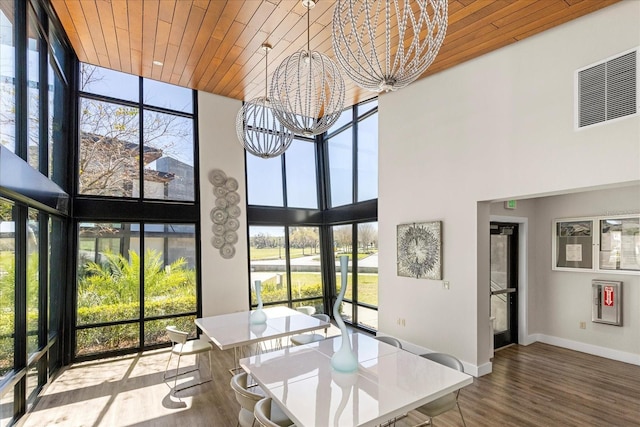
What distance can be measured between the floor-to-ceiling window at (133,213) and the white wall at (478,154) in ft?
11.5

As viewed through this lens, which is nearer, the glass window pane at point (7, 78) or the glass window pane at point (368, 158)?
the glass window pane at point (7, 78)

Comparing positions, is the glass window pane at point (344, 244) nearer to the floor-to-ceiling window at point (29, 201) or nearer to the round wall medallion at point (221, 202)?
the round wall medallion at point (221, 202)

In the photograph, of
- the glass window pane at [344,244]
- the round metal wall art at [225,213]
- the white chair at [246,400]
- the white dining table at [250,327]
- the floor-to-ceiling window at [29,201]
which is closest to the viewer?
the white chair at [246,400]

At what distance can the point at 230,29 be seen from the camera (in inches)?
148

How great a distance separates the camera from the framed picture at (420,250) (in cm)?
469

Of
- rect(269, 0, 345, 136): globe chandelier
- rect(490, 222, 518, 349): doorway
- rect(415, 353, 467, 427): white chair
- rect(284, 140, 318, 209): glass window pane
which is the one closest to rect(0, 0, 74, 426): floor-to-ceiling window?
rect(269, 0, 345, 136): globe chandelier

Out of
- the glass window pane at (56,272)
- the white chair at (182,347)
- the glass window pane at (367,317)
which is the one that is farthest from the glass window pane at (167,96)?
the glass window pane at (367,317)

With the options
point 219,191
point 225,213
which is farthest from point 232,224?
point 219,191

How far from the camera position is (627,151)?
3086 millimetres

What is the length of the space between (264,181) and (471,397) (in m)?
5.09

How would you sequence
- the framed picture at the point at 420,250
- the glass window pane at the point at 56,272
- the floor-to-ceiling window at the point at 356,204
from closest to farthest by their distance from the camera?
1. the glass window pane at the point at 56,272
2. the framed picture at the point at 420,250
3. the floor-to-ceiling window at the point at 356,204

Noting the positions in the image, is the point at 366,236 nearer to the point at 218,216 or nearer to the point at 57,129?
the point at 218,216

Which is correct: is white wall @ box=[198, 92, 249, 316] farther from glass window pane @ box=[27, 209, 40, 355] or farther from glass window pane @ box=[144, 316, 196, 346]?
glass window pane @ box=[27, 209, 40, 355]

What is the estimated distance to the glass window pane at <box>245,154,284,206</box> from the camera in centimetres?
674
